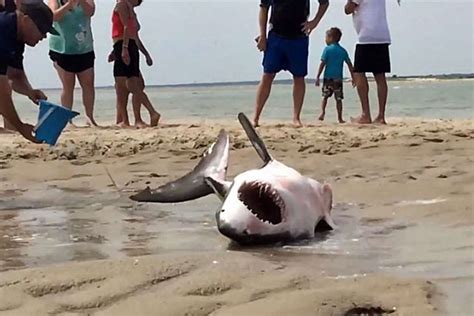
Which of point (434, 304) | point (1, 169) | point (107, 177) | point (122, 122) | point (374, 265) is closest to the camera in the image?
point (434, 304)

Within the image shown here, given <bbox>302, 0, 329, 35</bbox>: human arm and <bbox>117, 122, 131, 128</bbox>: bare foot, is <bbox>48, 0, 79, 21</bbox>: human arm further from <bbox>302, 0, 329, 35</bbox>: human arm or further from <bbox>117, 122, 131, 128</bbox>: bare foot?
<bbox>302, 0, 329, 35</bbox>: human arm

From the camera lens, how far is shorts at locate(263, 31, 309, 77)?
28.7 ft

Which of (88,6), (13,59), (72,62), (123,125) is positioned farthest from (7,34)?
(123,125)

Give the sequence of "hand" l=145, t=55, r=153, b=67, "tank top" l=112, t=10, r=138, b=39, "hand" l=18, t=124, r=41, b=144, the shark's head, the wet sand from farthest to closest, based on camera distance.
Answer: "hand" l=145, t=55, r=153, b=67 → "tank top" l=112, t=10, r=138, b=39 → "hand" l=18, t=124, r=41, b=144 → the shark's head → the wet sand

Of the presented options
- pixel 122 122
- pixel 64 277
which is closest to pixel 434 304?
pixel 64 277

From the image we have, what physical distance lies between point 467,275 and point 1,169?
14.8 feet

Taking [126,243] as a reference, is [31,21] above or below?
above

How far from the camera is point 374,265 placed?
3.22 m

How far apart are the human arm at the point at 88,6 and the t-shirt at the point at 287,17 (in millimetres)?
2056

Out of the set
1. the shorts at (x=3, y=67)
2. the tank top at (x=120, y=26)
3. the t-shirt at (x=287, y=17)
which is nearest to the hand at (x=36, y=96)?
the shorts at (x=3, y=67)

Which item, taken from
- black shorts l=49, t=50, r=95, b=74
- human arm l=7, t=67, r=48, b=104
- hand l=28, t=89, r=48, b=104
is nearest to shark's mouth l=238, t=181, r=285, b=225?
hand l=28, t=89, r=48, b=104

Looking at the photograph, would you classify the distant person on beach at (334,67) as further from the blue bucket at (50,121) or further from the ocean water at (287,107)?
the blue bucket at (50,121)

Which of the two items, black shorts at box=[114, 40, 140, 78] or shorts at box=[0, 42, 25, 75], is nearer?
shorts at box=[0, 42, 25, 75]

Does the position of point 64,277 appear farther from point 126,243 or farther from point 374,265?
point 374,265
